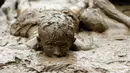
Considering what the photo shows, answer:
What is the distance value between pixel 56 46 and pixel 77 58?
0.72 feet

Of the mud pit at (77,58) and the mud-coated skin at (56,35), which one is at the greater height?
the mud-coated skin at (56,35)

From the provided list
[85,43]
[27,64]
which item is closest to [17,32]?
[85,43]

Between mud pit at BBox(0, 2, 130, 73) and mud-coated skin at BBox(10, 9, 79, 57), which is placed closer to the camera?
mud pit at BBox(0, 2, 130, 73)

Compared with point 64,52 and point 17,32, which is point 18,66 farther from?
point 17,32

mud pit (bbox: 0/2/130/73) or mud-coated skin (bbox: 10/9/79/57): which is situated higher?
mud-coated skin (bbox: 10/9/79/57)

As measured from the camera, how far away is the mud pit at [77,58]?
3.25m

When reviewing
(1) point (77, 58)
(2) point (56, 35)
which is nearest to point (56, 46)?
(2) point (56, 35)

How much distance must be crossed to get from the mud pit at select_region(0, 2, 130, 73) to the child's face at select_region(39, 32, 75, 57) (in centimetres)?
5

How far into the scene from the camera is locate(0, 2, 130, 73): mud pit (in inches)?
128

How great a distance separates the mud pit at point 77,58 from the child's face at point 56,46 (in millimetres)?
52

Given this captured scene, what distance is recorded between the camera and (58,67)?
10.7 feet

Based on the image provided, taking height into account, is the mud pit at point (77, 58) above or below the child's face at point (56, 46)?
below

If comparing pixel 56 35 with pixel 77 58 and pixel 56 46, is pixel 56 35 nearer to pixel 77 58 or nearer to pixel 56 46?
pixel 56 46

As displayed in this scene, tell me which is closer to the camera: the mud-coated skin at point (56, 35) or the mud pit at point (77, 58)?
the mud pit at point (77, 58)
